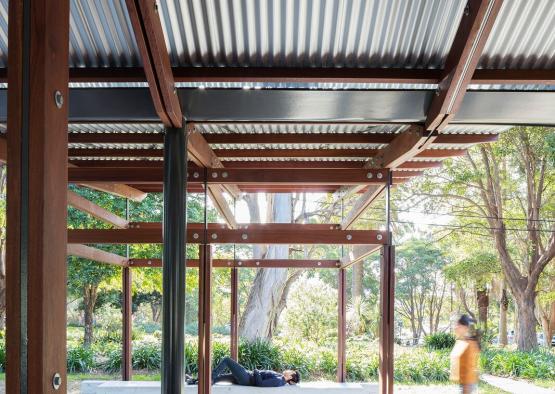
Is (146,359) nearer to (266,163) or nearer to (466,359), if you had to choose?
(266,163)

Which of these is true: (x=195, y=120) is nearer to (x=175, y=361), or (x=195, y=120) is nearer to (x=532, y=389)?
(x=175, y=361)

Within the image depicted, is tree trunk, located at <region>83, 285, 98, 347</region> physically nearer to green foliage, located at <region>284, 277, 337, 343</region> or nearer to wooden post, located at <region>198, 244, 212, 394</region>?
green foliage, located at <region>284, 277, 337, 343</region>

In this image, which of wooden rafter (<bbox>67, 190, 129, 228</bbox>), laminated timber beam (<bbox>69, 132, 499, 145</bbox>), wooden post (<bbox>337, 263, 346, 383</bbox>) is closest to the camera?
laminated timber beam (<bbox>69, 132, 499, 145</bbox>)

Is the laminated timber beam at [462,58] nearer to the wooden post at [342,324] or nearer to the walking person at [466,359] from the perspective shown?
the walking person at [466,359]

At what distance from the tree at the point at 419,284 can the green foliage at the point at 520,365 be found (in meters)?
11.2

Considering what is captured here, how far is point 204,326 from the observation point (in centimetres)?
630

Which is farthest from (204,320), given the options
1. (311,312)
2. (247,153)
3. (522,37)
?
(311,312)

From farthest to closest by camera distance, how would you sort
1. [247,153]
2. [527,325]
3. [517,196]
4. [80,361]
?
[517,196] → [527,325] → [80,361] → [247,153]

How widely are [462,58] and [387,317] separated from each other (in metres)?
3.39

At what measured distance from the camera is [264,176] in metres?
6.79

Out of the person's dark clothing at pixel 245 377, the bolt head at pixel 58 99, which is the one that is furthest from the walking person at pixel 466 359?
the person's dark clothing at pixel 245 377

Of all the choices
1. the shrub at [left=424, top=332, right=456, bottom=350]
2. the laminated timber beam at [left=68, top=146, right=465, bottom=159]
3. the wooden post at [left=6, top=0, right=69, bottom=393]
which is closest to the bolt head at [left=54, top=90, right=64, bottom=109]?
the wooden post at [left=6, top=0, right=69, bottom=393]

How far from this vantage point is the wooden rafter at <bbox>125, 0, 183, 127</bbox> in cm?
334

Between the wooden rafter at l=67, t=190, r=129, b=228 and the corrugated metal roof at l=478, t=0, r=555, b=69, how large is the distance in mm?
3874
